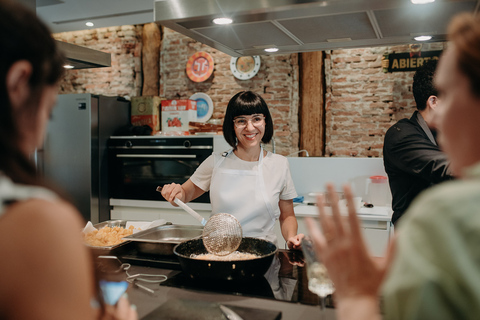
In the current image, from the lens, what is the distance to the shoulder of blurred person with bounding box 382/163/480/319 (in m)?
0.46

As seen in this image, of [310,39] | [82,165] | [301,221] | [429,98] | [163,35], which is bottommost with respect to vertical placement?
[301,221]

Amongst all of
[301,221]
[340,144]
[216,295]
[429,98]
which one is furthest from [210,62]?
[216,295]

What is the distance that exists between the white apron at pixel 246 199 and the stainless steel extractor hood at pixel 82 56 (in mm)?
1328

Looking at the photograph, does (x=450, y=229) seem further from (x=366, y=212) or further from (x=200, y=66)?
(x=200, y=66)

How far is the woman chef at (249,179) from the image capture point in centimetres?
223

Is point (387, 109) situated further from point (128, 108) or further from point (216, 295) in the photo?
point (216, 295)

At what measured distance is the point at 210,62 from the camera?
15.4 ft

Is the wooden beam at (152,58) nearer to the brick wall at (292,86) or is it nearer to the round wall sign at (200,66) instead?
the brick wall at (292,86)

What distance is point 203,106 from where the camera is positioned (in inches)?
186

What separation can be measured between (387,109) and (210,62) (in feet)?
Result: 6.87

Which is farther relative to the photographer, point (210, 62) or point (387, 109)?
point (210, 62)

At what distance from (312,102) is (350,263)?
374 cm

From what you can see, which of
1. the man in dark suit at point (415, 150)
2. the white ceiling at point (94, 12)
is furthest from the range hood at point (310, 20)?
the white ceiling at point (94, 12)

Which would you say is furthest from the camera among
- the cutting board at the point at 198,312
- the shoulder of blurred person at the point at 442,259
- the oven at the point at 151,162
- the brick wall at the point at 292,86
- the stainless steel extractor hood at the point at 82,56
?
the brick wall at the point at 292,86
